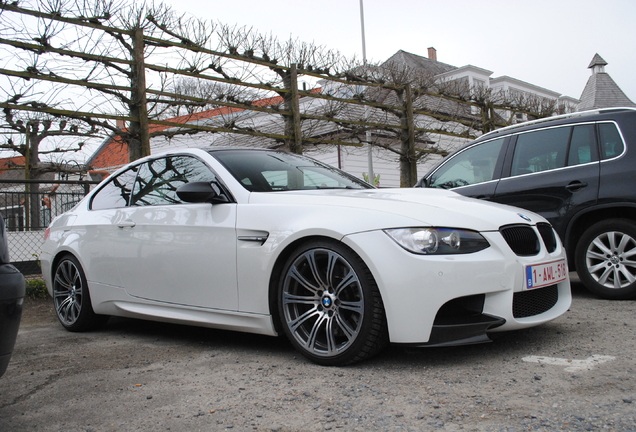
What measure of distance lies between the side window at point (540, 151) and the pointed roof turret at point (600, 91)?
114 ft

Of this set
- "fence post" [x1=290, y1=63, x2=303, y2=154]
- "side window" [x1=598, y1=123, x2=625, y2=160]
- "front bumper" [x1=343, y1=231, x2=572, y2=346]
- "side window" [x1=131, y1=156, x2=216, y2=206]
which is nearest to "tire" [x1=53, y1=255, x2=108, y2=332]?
"side window" [x1=131, y1=156, x2=216, y2=206]

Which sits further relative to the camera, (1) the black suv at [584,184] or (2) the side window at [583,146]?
(2) the side window at [583,146]

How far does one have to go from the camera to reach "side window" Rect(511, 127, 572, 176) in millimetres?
5770

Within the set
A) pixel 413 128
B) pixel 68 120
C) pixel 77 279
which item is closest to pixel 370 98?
pixel 413 128

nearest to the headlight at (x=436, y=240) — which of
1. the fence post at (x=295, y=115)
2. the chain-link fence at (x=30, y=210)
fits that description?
the chain-link fence at (x=30, y=210)

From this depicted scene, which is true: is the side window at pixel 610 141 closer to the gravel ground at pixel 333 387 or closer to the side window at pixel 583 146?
the side window at pixel 583 146

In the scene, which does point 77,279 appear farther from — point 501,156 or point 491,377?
point 501,156

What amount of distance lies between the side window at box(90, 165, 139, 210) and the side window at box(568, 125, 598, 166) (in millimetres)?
3987

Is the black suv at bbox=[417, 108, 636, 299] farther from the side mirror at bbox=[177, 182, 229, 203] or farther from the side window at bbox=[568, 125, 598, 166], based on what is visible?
the side mirror at bbox=[177, 182, 229, 203]

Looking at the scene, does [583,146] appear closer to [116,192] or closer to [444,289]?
[444,289]

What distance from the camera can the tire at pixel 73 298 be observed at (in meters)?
5.10

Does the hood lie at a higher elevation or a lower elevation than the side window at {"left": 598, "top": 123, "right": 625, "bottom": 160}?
lower

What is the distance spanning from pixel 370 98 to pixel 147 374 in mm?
11238

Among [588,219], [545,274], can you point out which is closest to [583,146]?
[588,219]
